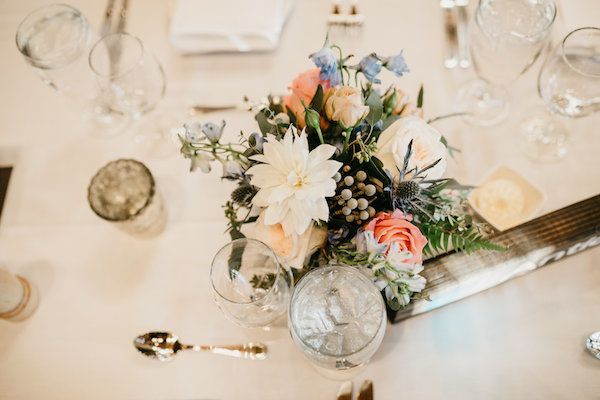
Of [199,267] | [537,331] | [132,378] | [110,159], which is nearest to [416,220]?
[537,331]

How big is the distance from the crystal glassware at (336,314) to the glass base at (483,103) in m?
0.61

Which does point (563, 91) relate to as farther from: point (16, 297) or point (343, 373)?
point (16, 297)

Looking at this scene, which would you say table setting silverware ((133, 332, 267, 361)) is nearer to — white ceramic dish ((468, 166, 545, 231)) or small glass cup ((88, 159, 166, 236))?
small glass cup ((88, 159, 166, 236))

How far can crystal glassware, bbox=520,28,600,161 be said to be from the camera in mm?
957

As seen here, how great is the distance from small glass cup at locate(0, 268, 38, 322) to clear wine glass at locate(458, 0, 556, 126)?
3.81 feet

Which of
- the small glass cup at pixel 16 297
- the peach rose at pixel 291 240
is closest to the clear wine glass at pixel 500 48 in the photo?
the peach rose at pixel 291 240

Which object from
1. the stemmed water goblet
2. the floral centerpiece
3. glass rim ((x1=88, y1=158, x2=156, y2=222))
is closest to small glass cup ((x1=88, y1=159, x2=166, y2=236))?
glass rim ((x1=88, y1=158, x2=156, y2=222))

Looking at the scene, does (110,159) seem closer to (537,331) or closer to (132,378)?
(132,378)

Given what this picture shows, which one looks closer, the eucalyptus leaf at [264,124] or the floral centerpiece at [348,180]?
the floral centerpiece at [348,180]

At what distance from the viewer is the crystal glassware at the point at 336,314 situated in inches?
30.0

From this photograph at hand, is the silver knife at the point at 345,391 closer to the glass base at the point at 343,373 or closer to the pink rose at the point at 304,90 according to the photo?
the glass base at the point at 343,373

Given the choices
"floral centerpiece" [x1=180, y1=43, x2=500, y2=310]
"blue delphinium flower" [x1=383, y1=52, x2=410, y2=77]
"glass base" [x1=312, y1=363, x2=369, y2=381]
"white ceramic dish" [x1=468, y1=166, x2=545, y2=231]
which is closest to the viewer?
"floral centerpiece" [x1=180, y1=43, x2=500, y2=310]

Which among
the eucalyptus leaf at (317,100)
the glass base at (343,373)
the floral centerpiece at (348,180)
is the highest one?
the eucalyptus leaf at (317,100)

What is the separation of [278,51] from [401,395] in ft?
3.09
